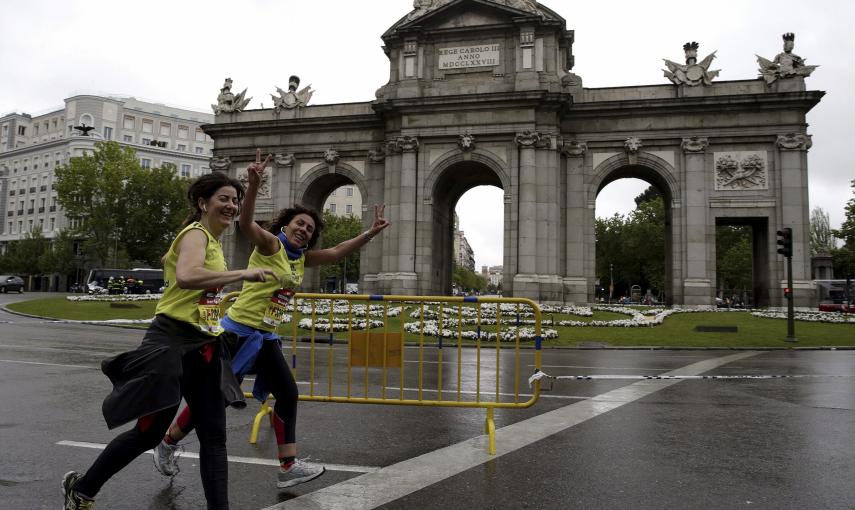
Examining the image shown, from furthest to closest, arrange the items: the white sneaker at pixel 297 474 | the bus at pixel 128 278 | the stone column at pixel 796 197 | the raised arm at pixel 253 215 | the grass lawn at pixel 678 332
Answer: the bus at pixel 128 278 < the stone column at pixel 796 197 < the grass lawn at pixel 678 332 < the white sneaker at pixel 297 474 < the raised arm at pixel 253 215

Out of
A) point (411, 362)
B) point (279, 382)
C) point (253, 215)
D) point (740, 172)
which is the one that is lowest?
point (411, 362)

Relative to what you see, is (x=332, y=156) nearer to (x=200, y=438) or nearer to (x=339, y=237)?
(x=339, y=237)

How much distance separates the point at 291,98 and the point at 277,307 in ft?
117

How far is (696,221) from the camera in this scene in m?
31.4

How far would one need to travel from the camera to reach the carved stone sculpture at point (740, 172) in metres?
30.9

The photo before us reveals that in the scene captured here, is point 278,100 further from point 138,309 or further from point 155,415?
point 155,415

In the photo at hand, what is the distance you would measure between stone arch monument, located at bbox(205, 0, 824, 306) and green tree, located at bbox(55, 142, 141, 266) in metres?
35.6

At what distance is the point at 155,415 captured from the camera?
345 centimetres

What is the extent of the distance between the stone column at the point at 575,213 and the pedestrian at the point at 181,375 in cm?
2989

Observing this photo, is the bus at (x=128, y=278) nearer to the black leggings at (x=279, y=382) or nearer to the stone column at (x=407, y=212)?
the stone column at (x=407, y=212)

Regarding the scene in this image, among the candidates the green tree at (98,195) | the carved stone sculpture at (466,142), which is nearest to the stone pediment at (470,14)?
the carved stone sculpture at (466,142)

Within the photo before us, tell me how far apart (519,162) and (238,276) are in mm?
28906

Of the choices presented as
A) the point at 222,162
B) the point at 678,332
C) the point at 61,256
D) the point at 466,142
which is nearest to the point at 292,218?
the point at 678,332

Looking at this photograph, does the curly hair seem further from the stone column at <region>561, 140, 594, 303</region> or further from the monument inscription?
the monument inscription
